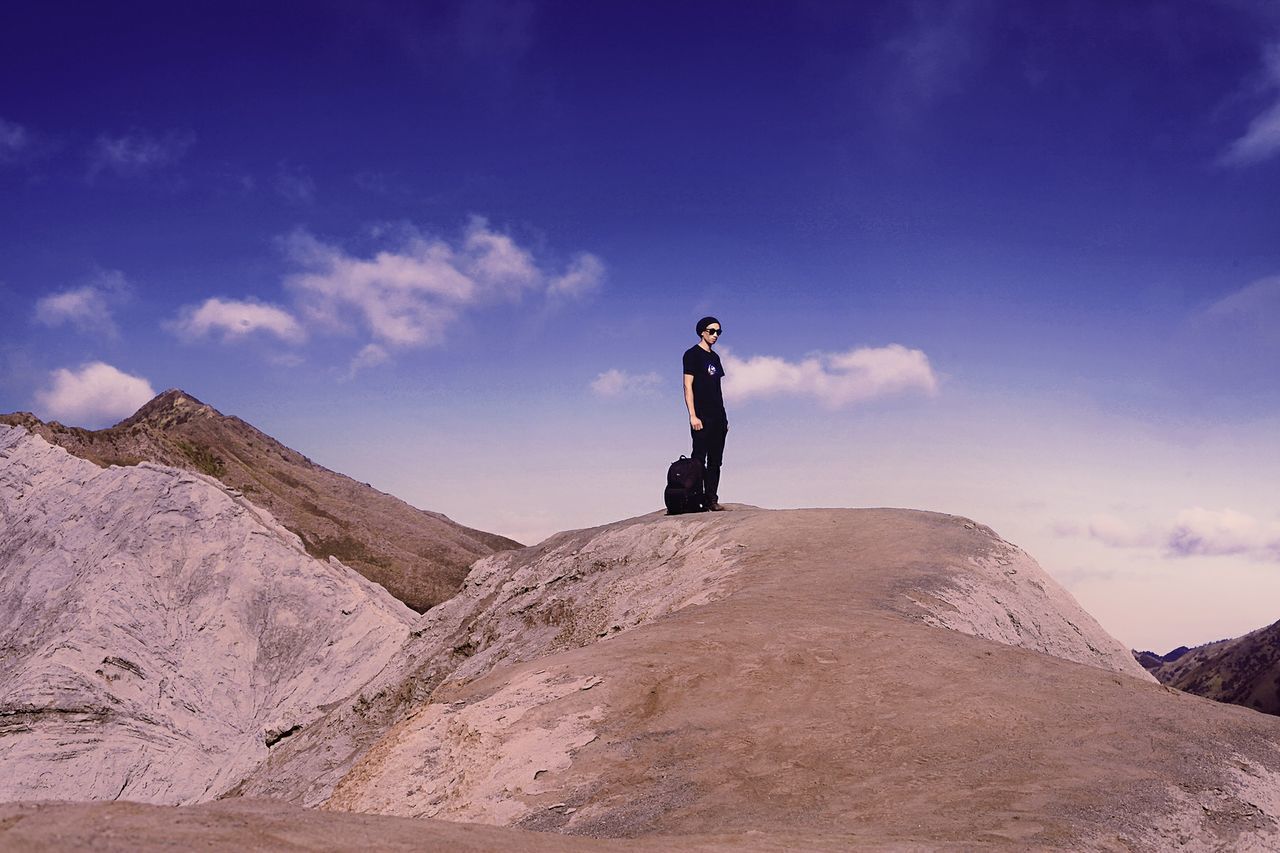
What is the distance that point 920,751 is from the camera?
455 centimetres

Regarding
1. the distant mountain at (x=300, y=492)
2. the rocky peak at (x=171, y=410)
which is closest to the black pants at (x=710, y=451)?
the distant mountain at (x=300, y=492)

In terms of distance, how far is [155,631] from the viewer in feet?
63.1

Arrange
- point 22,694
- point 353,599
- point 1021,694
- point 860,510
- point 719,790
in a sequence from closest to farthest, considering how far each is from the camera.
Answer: point 719,790
point 1021,694
point 860,510
point 22,694
point 353,599

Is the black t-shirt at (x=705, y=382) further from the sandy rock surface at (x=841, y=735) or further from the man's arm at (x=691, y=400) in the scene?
the sandy rock surface at (x=841, y=735)

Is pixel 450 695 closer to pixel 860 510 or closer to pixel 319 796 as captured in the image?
pixel 319 796

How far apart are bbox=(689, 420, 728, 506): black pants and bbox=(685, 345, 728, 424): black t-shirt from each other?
145mm

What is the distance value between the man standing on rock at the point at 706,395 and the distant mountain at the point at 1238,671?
18816 mm

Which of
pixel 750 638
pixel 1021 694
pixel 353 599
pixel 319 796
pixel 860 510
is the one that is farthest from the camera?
pixel 353 599

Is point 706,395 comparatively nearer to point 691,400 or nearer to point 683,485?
point 691,400

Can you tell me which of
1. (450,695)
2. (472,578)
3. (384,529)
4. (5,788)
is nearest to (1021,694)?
(450,695)

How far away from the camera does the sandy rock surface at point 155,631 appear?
16.5m

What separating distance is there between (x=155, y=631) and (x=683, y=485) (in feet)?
46.1

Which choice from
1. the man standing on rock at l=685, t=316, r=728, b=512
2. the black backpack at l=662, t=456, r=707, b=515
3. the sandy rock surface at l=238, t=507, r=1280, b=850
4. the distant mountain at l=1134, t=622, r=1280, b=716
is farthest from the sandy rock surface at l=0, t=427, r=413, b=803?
the distant mountain at l=1134, t=622, r=1280, b=716

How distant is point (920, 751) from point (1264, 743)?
5.87ft
